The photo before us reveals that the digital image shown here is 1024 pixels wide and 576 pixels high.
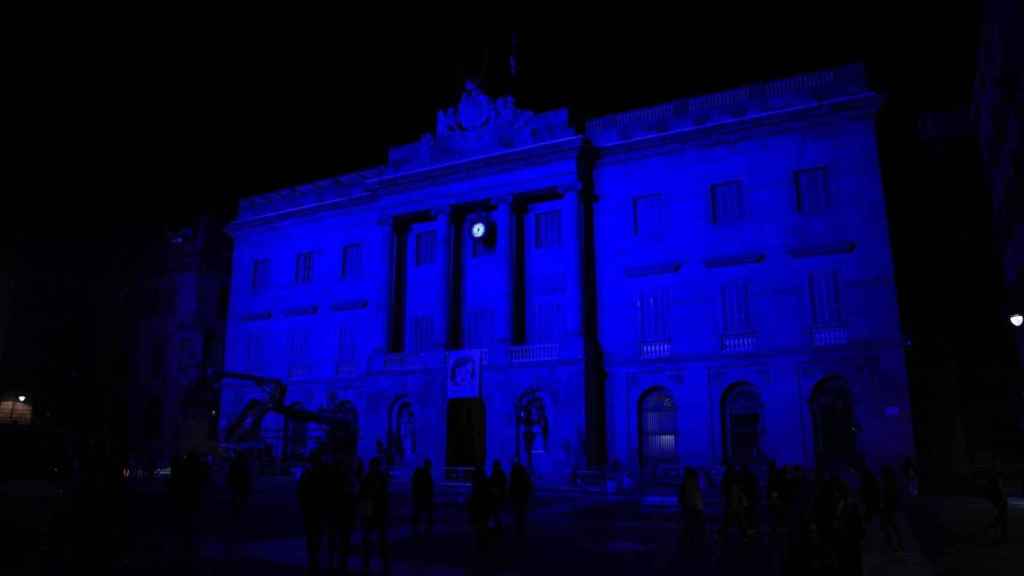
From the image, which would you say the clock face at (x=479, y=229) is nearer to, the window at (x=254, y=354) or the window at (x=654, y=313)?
Result: the window at (x=654, y=313)

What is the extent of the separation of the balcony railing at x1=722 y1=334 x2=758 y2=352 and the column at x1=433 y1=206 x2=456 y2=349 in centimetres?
1323

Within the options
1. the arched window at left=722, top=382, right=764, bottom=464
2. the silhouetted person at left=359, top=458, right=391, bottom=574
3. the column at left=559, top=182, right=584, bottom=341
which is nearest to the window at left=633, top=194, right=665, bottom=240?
the column at left=559, top=182, right=584, bottom=341

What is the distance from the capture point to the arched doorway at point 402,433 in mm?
34906

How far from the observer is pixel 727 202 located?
102 ft

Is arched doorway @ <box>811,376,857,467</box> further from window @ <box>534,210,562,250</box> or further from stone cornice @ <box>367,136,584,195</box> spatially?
stone cornice @ <box>367,136,584,195</box>

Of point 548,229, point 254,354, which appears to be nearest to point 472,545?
point 548,229

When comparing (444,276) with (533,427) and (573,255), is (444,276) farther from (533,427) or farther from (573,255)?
(533,427)

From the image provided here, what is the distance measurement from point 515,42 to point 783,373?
22.0 meters

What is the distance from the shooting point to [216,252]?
4900 cm

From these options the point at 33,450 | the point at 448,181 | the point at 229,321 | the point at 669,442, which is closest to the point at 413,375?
the point at 448,181

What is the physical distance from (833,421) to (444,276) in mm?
19010

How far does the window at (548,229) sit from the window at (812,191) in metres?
11.0

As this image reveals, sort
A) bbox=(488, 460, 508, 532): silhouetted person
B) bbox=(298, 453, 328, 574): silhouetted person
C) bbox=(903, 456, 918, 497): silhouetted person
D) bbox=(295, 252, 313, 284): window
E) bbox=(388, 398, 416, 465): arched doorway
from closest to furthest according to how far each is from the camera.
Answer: bbox=(298, 453, 328, 574): silhouetted person < bbox=(488, 460, 508, 532): silhouetted person < bbox=(903, 456, 918, 497): silhouetted person < bbox=(388, 398, 416, 465): arched doorway < bbox=(295, 252, 313, 284): window

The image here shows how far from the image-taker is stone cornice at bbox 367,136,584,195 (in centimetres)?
3319
